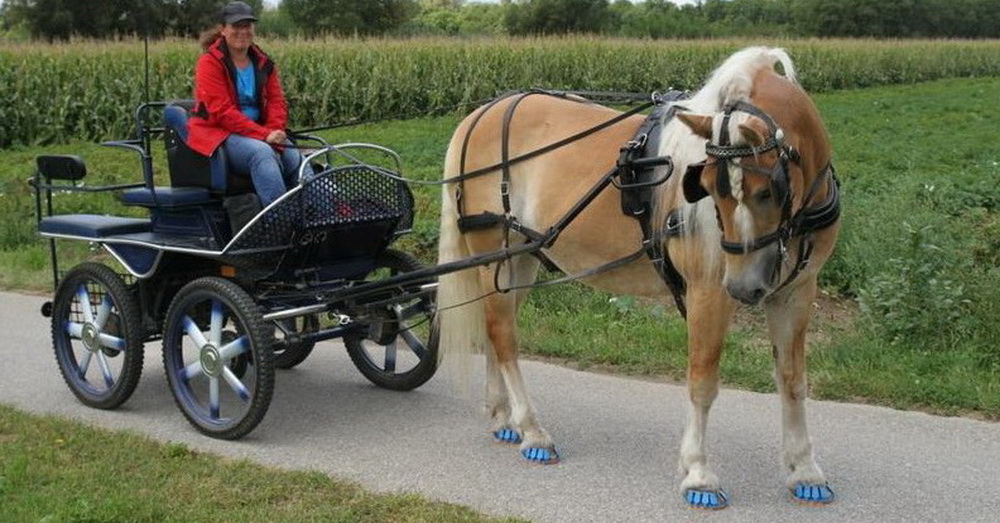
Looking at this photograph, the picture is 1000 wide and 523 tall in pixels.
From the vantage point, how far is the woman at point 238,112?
5.66 metres

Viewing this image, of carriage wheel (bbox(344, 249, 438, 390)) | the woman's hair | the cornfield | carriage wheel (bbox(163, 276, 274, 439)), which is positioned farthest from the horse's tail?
the cornfield

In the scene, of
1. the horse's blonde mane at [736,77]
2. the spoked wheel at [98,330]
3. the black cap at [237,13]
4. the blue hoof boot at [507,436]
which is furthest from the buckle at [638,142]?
the spoked wheel at [98,330]

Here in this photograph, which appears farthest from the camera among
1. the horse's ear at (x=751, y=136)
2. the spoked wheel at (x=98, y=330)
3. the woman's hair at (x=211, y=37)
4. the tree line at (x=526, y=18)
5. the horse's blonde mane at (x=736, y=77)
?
the tree line at (x=526, y=18)

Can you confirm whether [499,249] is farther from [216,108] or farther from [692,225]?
[216,108]

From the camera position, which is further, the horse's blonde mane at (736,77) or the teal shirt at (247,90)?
the teal shirt at (247,90)

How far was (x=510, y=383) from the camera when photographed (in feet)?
17.6

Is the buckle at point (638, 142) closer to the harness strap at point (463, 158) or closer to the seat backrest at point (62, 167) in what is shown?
the harness strap at point (463, 158)

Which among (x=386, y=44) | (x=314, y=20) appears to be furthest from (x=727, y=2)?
(x=386, y=44)

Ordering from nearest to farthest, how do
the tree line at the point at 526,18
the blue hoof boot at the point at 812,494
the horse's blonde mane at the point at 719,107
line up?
the horse's blonde mane at the point at 719,107, the blue hoof boot at the point at 812,494, the tree line at the point at 526,18

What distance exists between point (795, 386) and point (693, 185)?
3.84 feet

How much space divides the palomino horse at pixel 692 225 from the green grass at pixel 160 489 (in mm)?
1020

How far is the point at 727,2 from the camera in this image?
81938 millimetres

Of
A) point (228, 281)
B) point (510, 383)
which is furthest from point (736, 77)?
point (228, 281)

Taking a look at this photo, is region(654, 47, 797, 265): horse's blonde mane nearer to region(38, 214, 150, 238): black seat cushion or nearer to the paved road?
the paved road
